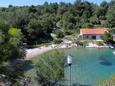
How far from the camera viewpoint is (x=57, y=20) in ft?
300

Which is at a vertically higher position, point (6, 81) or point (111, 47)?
point (6, 81)

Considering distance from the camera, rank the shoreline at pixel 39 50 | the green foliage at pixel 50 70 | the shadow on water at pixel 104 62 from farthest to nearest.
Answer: the shoreline at pixel 39 50 → the shadow on water at pixel 104 62 → the green foliage at pixel 50 70

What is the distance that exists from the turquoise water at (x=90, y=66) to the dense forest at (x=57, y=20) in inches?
410

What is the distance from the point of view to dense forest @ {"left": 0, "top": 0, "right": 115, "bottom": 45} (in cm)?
6261

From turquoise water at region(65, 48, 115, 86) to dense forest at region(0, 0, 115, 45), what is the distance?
1041 centimetres

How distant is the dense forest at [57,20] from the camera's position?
62612 millimetres

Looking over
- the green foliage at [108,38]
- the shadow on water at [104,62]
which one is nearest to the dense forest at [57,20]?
the green foliage at [108,38]

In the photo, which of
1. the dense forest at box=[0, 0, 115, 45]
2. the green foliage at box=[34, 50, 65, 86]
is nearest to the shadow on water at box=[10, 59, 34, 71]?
the dense forest at box=[0, 0, 115, 45]

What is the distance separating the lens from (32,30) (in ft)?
205

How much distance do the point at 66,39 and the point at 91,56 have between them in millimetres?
16789

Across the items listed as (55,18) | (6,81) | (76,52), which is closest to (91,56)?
(76,52)

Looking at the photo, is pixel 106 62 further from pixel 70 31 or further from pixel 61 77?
Result: pixel 70 31

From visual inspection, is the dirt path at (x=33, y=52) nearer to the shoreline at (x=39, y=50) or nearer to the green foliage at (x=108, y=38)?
the shoreline at (x=39, y=50)

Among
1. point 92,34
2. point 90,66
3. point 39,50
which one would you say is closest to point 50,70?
point 90,66
